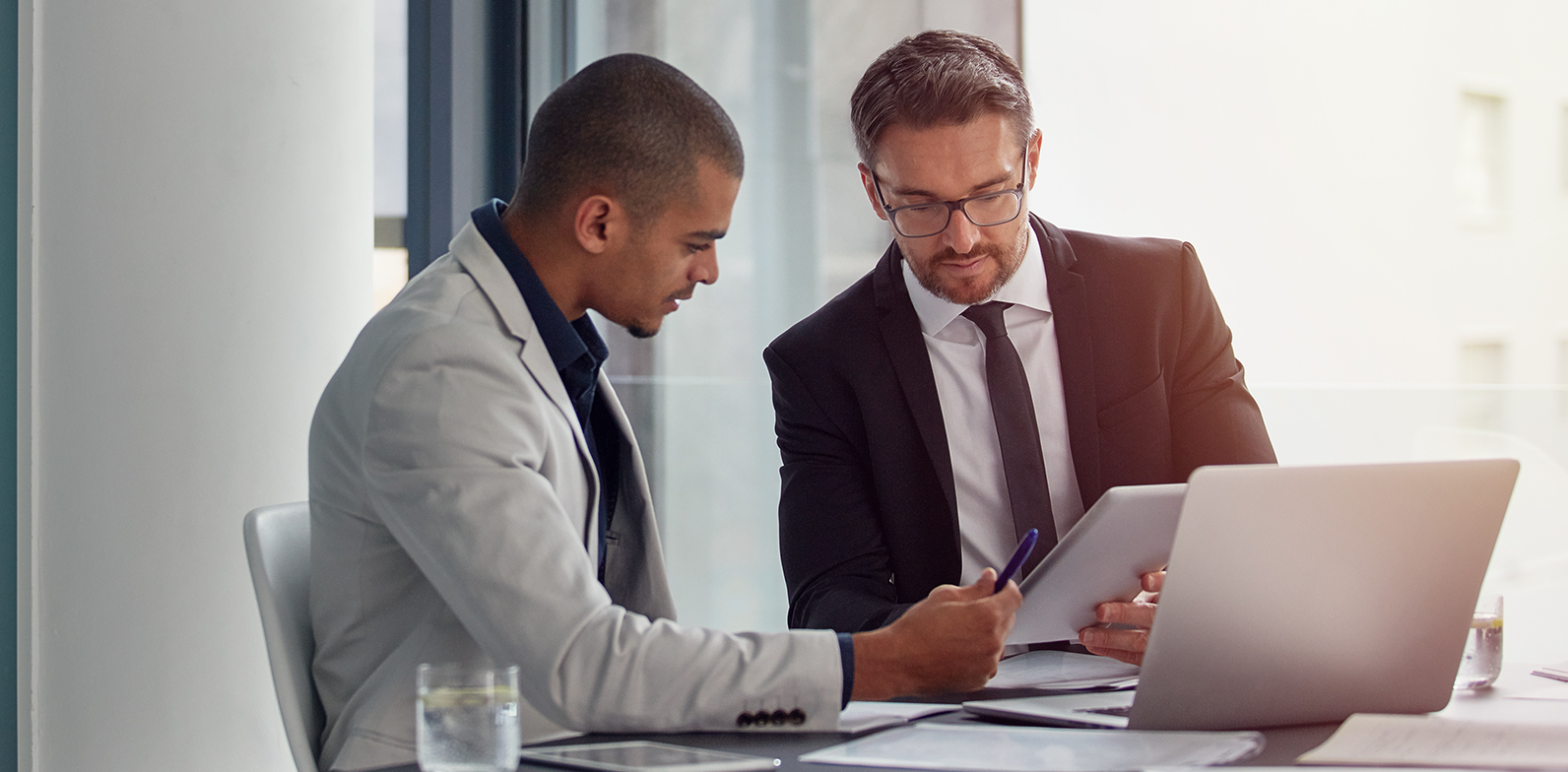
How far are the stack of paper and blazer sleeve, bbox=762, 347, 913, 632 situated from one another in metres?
0.77

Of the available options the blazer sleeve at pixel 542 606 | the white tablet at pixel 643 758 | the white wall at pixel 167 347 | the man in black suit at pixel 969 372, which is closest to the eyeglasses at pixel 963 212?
the man in black suit at pixel 969 372

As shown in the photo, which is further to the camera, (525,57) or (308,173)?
(525,57)

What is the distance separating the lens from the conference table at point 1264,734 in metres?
1.10

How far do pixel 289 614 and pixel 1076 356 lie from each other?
113 cm

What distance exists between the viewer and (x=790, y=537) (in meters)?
1.95

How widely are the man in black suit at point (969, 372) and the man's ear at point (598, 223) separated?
1.69ft

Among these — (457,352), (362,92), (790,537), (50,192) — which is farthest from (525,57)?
(457,352)

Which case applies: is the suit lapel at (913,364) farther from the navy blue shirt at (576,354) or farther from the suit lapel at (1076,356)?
the navy blue shirt at (576,354)

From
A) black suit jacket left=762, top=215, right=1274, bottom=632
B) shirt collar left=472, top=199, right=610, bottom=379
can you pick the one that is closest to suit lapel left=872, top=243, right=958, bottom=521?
black suit jacket left=762, top=215, right=1274, bottom=632

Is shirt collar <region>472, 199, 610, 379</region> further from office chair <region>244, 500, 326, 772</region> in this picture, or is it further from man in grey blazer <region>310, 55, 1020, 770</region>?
office chair <region>244, 500, 326, 772</region>

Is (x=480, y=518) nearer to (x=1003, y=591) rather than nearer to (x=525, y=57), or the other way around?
(x=1003, y=591)

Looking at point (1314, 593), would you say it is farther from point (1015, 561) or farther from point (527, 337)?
point (527, 337)

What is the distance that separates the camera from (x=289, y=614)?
1.39 m

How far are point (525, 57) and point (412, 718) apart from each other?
8.43ft
